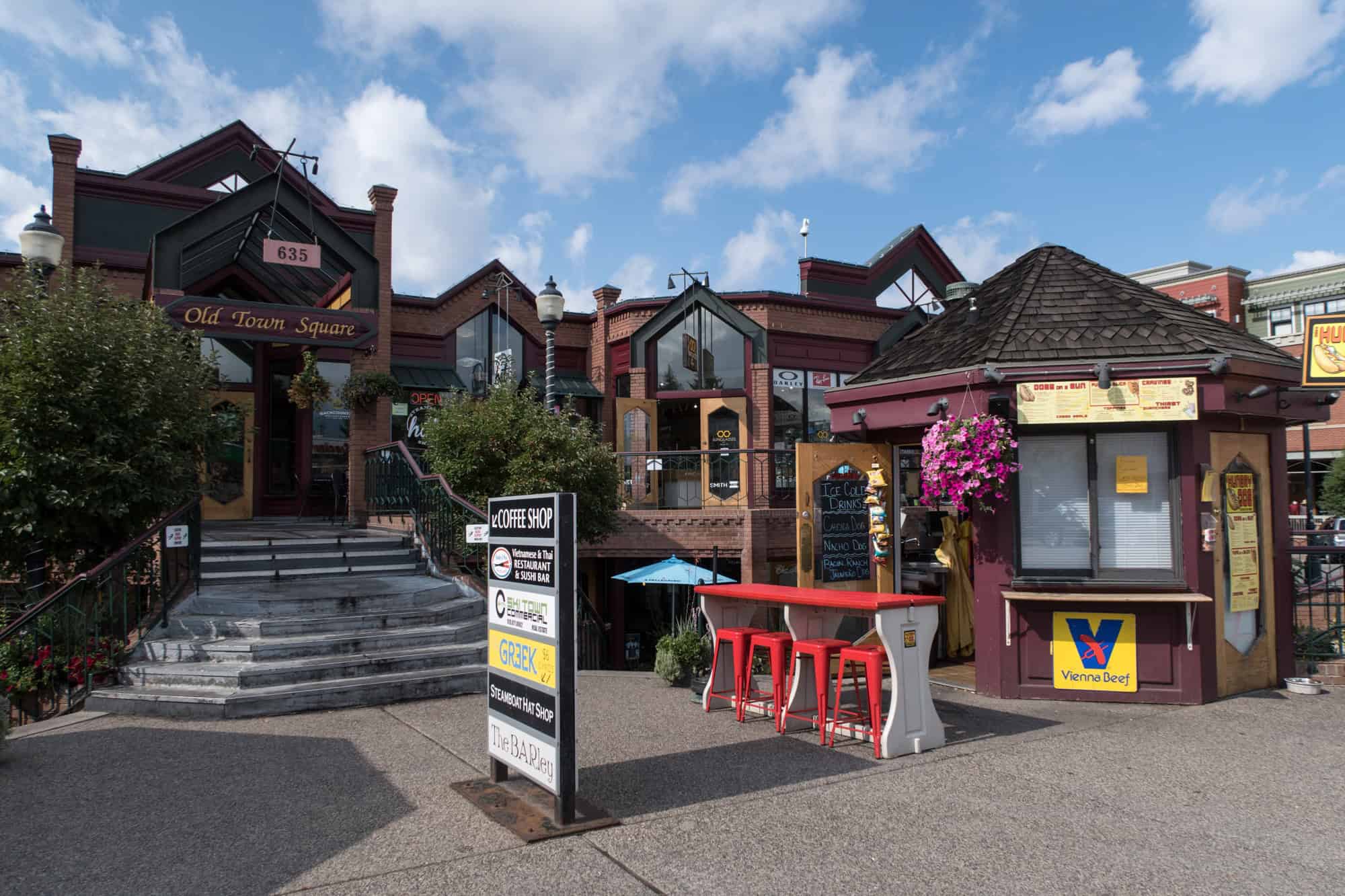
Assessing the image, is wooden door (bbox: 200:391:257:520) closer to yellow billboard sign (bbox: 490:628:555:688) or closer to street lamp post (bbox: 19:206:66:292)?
street lamp post (bbox: 19:206:66:292)

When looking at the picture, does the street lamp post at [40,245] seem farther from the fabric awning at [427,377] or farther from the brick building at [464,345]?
the fabric awning at [427,377]

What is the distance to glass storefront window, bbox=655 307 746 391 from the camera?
20266 millimetres

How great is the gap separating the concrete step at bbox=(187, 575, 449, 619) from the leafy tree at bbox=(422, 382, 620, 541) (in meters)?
1.90

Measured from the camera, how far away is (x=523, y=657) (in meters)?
5.71

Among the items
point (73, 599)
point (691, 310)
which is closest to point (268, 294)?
point (691, 310)

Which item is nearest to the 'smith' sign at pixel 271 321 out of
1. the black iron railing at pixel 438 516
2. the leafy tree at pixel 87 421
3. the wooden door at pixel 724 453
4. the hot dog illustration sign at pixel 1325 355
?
the black iron railing at pixel 438 516

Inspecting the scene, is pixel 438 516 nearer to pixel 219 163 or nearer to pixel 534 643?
pixel 534 643

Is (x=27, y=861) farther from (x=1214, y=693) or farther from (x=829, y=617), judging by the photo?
(x=1214, y=693)

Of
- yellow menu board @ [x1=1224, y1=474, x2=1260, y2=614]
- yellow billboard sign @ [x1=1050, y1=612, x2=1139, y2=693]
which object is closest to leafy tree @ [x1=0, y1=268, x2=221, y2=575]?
yellow billboard sign @ [x1=1050, y1=612, x2=1139, y2=693]

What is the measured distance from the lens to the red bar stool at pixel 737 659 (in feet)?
25.9

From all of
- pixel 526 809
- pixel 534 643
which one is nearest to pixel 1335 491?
pixel 534 643

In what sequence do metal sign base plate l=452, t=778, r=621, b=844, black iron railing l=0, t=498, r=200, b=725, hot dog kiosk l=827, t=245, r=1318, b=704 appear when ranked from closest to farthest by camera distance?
metal sign base plate l=452, t=778, r=621, b=844, black iron railing l=0, t=498, r=200, b=725, hot dog kiosk l=827, t=245, r=1318, b=704

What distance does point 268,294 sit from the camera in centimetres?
1856

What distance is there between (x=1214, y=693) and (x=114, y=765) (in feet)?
29.7
